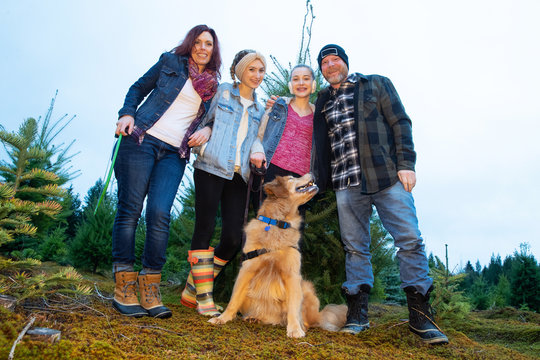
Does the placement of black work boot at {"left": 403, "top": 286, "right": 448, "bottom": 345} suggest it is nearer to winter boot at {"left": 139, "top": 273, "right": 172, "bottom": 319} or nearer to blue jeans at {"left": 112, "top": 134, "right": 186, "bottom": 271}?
winter boot at {"left": 139, "top": 273, "right": 172, "bottom": 319}

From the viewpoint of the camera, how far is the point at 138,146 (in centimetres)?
337

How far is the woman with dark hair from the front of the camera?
3.28 meters

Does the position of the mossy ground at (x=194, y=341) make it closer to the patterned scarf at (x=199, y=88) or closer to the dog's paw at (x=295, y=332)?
the dog's paw at (x=295, y=332)

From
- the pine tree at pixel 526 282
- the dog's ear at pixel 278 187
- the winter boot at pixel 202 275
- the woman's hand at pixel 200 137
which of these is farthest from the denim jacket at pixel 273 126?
the pine tree at pixel 526 282

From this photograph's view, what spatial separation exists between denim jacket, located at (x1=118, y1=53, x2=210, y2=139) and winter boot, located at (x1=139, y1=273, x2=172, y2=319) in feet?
4.62

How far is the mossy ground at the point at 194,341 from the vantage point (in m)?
1.90

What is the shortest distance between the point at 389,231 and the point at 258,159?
159cm

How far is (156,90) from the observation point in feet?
11.9

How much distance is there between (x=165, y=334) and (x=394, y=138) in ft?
9.72

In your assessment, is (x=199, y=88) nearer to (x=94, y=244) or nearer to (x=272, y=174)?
(x=272, y=174)

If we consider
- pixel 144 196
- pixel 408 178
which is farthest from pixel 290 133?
pixel 144 196

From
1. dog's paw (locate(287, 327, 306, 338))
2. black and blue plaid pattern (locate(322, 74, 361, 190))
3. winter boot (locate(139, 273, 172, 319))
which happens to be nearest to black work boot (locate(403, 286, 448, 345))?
dog's paw (locate(287, 327, 306, 338))

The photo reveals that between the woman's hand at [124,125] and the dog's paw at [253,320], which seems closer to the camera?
the woman's hand at [124,125]

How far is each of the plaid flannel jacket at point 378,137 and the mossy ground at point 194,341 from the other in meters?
1.50
